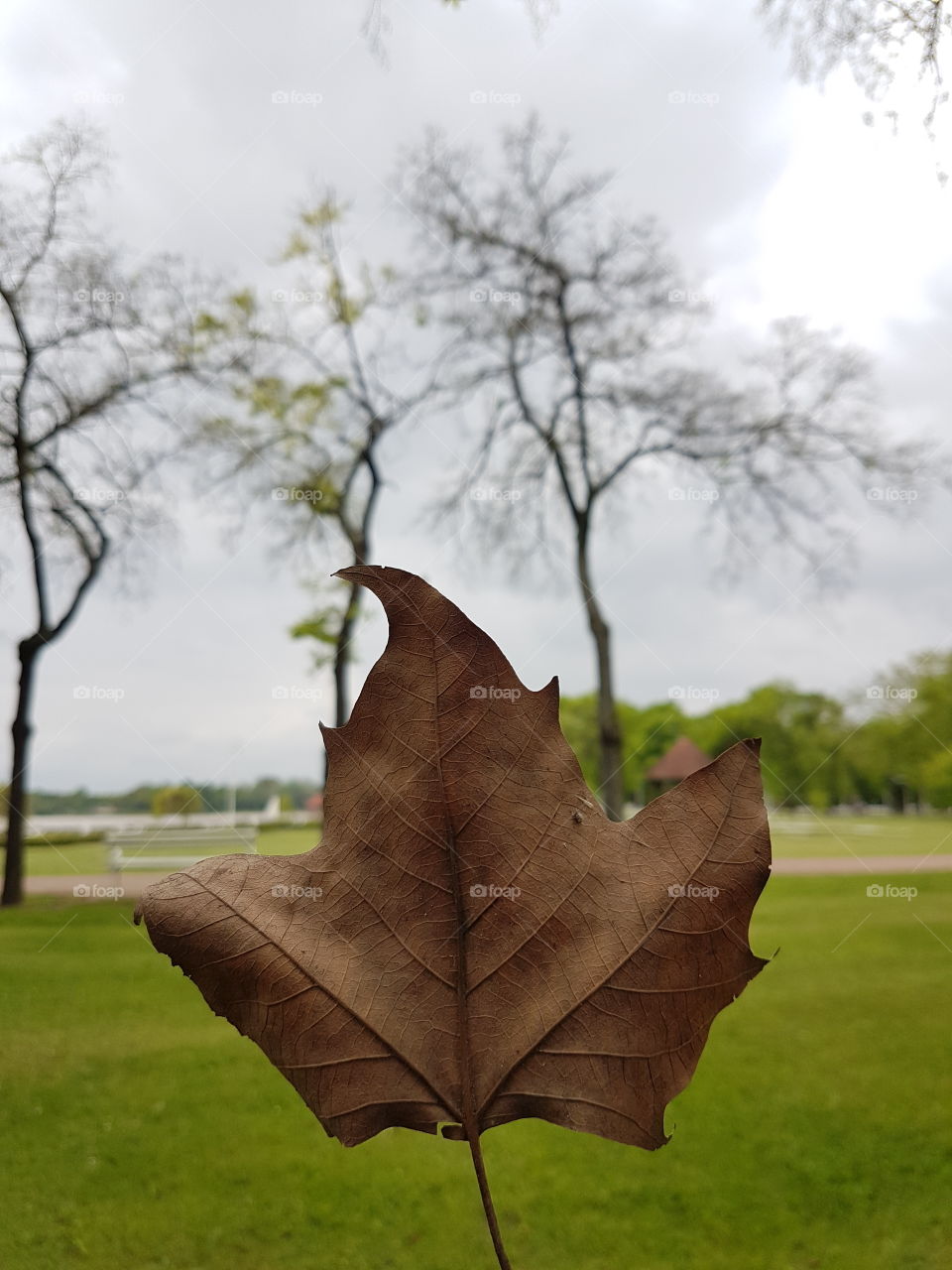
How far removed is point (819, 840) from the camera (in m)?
2.02

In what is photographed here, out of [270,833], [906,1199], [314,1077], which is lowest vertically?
[906,1199]

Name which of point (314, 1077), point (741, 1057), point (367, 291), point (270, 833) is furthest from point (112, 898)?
point (314, 1077)

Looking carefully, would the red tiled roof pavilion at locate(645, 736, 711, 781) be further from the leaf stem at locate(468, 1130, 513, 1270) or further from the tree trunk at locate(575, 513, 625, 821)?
the leaf stem at locate(468, 1130, 513, 1270)

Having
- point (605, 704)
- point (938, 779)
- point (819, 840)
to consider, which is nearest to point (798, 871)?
point (819, 840)

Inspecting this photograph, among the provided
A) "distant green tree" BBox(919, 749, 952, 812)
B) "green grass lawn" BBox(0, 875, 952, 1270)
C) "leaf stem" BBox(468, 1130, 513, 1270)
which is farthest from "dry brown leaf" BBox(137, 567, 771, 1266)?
"distant green tree" BBox(919, 749, 952, 812)

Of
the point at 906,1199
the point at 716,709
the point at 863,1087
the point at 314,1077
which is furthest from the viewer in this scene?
the point at 716,709

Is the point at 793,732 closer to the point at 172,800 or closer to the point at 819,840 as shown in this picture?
Result: the point at 819,840

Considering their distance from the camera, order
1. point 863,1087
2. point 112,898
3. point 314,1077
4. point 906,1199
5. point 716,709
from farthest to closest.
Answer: point 716,709 → point 112,898 → point 863,1087 → point 906,1199 → point 314,1077

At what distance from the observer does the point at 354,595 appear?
1.92m

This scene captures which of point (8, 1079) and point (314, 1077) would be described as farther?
point (8, 1079)

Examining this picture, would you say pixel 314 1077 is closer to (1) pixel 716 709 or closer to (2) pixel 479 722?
(2) pixel 479 722

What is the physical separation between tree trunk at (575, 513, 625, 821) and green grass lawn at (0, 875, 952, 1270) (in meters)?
0.52

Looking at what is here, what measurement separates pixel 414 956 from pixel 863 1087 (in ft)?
5.75

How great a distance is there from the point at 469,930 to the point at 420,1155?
149 cm
